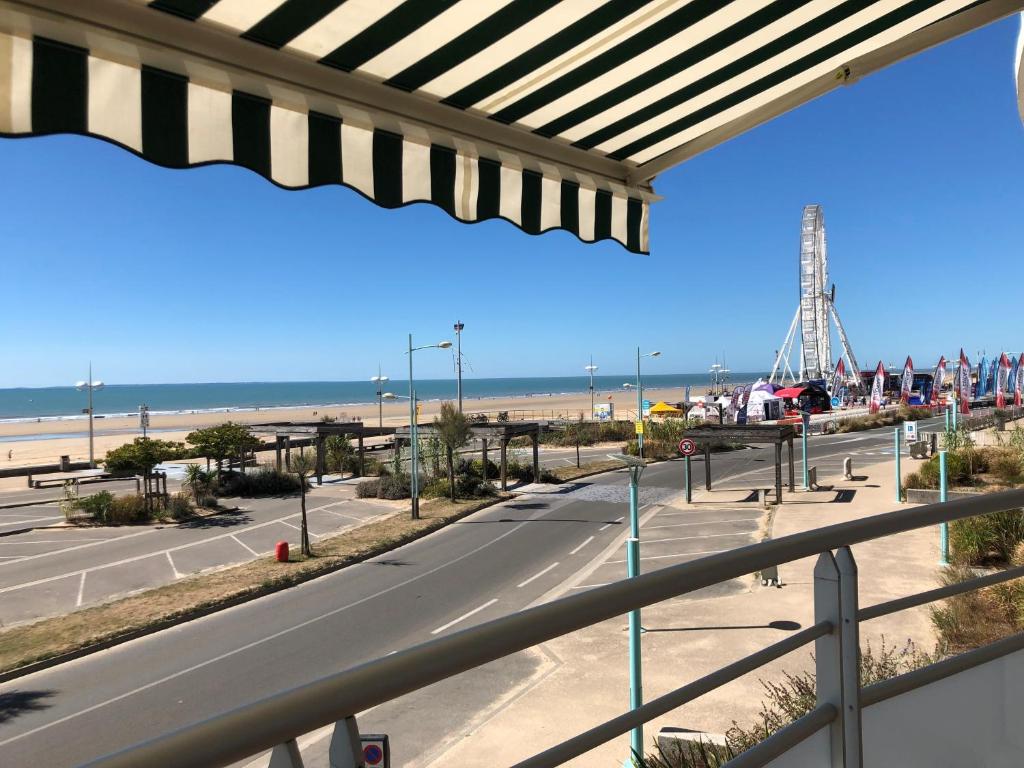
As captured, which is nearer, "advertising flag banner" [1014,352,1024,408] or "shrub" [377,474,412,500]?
"shrub" [377,474,412,500]

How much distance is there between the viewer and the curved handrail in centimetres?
73

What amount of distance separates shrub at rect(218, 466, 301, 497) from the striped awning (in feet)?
88.7

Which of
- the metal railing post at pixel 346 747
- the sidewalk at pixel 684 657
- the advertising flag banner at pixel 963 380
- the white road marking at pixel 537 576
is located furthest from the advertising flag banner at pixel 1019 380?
the metal railing post at pixel 346 747

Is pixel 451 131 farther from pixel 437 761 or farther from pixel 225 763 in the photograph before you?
pixel 437 761

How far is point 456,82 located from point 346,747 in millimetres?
2246

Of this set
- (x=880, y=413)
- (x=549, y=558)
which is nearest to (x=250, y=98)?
(x=549, y=558)

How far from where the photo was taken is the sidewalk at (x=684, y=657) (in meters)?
7.45

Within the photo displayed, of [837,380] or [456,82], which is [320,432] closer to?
[456,82]

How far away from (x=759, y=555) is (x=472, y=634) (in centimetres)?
71

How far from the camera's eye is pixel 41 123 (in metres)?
1.76

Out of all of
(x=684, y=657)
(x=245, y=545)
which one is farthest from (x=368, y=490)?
(x=684, y=657)

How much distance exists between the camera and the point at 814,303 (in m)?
62.5

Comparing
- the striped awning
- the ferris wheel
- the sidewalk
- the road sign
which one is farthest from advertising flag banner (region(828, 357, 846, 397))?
the road sign

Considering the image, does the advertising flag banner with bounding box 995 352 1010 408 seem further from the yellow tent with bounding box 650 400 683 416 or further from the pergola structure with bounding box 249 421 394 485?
the pergola structure with bounding box 249 421 394 485
